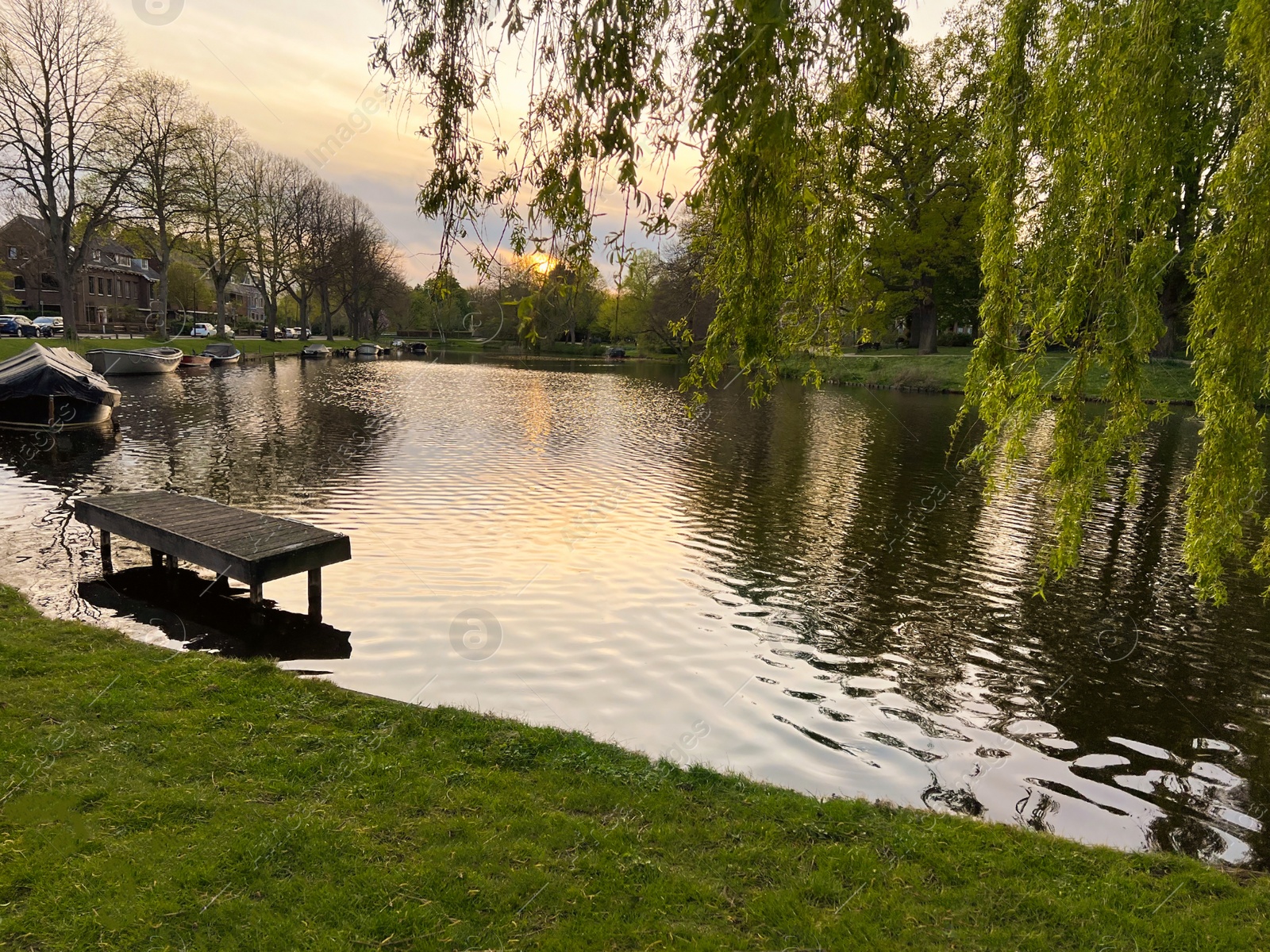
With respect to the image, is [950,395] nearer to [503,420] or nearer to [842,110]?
[503,420]

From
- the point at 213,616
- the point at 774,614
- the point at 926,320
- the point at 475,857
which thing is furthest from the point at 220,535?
the point at 926,320

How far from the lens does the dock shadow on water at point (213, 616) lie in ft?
28.8

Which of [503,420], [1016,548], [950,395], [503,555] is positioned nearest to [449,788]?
[503,555]

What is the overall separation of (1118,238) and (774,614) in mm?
6725

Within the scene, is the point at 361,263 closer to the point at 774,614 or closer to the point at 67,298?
the point at 67,298

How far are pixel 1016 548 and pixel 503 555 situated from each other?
33.1ft

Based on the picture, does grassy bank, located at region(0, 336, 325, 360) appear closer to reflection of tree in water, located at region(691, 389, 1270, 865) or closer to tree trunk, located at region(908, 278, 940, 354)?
reflection of tree in water, located at region(691, 389, 1270, 865)

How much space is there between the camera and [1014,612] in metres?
11.3

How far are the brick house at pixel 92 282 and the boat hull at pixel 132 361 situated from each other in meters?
35.5

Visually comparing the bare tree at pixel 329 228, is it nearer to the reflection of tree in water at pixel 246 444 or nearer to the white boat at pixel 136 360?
the white boat at pixel 136 360

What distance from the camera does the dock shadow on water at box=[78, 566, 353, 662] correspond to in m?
8.78

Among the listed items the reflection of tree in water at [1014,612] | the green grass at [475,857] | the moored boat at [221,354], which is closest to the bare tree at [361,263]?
the moored boat at [221,354]

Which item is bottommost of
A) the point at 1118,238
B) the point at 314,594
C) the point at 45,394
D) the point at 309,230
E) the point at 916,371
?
the point at 314,594

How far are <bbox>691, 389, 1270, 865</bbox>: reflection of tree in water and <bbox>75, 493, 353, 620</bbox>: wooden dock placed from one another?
20.0 ft
